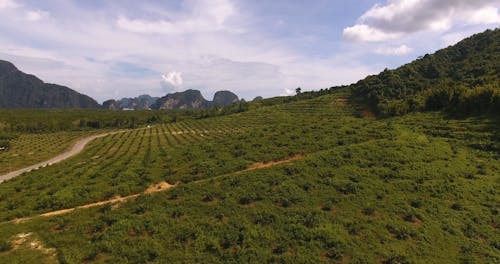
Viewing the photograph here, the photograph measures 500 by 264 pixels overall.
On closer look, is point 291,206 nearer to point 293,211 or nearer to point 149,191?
point 293,211

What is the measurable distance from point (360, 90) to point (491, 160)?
398 feet

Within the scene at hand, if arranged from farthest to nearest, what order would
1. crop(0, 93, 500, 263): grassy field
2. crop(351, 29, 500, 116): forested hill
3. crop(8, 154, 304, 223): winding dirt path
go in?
1. crop(351, 29, 500, 116): forested hill
2. crop(8, 154, 304, 223): winding dirt path
3. crop(0, 93, 500, 263): grassy field

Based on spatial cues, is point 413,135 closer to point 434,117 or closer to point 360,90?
point 434,117

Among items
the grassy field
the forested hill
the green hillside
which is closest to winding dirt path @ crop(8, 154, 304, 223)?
the green hillside

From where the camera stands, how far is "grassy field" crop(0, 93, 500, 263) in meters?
13.4

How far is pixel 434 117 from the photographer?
36625 mm

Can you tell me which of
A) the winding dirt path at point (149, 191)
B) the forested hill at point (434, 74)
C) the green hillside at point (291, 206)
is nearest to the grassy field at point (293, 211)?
the green hillside at point (291, 206)

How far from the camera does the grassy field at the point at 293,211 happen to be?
43.9 ft

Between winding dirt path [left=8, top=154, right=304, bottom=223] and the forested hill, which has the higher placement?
the forested hill

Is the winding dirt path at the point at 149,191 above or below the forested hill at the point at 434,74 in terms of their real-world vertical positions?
below

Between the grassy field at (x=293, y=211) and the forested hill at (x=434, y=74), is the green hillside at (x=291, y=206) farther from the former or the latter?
the forested hill at (x=434, y=74)

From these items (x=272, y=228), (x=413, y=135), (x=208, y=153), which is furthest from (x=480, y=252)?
(x=208, y=153)

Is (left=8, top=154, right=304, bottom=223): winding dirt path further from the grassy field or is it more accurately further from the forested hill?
the forested hill

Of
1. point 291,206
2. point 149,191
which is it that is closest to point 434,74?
point 291,206
